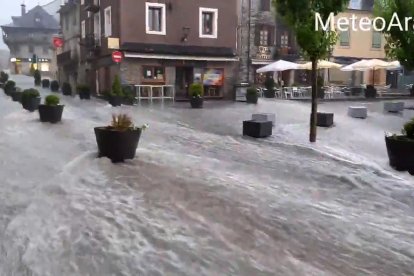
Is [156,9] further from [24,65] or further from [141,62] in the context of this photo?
[24,65]

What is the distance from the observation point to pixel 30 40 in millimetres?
67125

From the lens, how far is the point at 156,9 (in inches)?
1051

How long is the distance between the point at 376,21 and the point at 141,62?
16.3m

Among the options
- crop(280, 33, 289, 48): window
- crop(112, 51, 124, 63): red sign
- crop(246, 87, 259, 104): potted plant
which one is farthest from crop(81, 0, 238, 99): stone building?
crop(280, 33, 289, 48): window

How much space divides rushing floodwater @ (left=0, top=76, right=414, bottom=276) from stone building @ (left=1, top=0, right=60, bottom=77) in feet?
203

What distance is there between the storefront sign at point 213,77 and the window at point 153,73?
274 centimetres

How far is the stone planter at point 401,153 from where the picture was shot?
8.57 meters

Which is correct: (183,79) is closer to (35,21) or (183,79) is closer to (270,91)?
(270,91)

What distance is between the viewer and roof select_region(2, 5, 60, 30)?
68.4 meters

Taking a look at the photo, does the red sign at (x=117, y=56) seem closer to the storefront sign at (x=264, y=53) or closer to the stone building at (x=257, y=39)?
the stone building at (x=257, y=39)

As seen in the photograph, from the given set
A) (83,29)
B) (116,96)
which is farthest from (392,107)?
(83,29)

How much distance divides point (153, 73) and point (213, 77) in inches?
151

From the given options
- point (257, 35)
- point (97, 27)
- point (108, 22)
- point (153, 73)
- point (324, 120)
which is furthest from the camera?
point (257, 35)

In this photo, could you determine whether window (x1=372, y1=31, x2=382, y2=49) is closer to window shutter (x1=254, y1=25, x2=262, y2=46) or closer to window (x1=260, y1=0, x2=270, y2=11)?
window (x1=260, y1=0, x2=270, y2=11)
